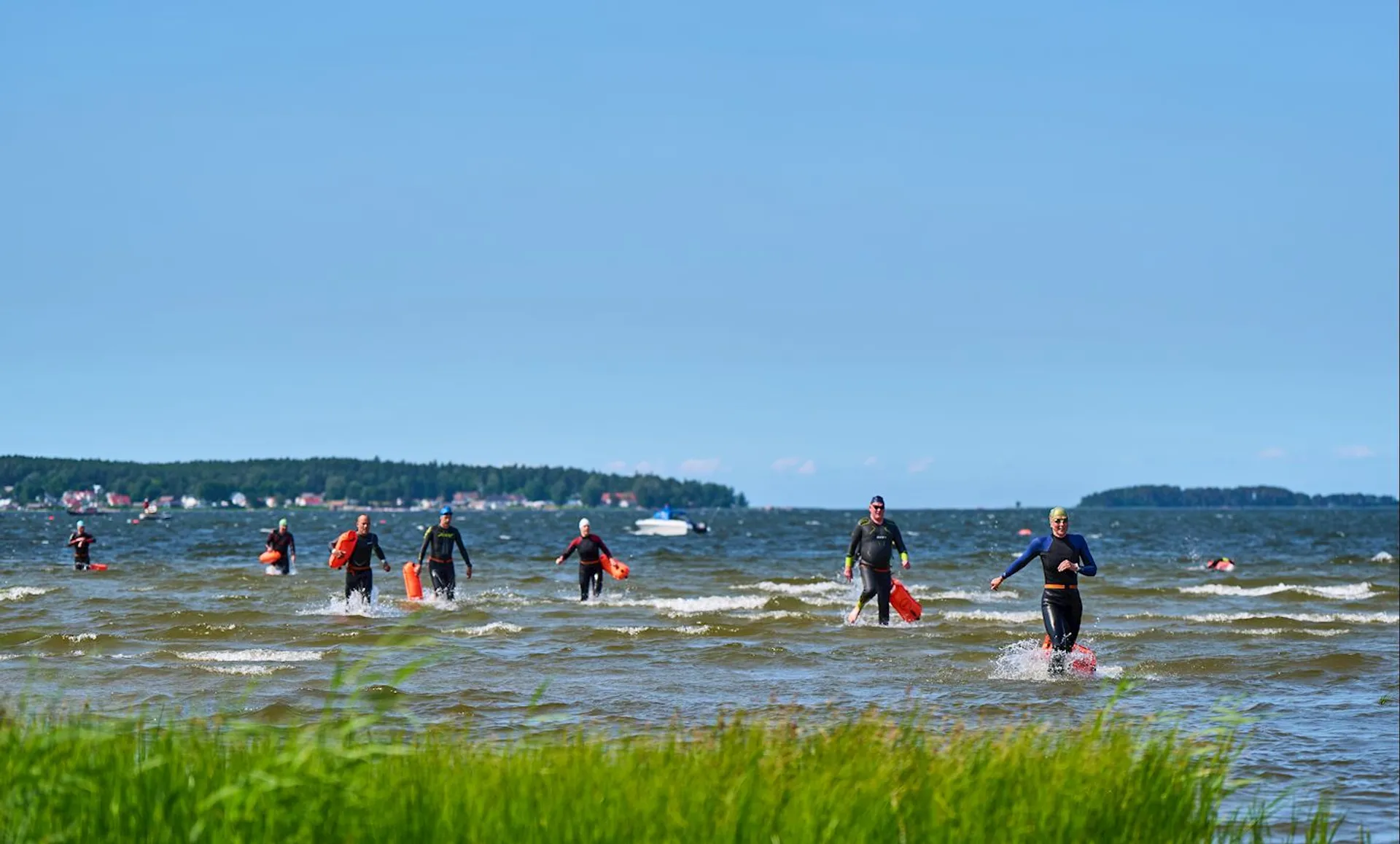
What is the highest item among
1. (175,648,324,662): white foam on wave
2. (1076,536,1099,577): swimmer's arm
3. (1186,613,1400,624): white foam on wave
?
(1076,536,1099,577): swimmer's arm

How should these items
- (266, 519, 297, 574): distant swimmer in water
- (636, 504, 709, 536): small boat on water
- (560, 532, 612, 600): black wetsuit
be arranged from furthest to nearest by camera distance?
(636, 504, 709, 536): small boat on water < (266, 519, 297, 574): distant swimmer in water < (560, 532, 612, 600): black wetsuit

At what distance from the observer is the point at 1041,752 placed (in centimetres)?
755

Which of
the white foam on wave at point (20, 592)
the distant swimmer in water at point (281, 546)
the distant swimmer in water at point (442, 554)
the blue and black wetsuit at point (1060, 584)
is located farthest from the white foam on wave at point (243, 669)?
the distant swimmer in water at point (281, 546)

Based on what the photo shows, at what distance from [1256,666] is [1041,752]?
13614 millimetres

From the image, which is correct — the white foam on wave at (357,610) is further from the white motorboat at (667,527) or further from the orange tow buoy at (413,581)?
the white motorboat at (667,527)

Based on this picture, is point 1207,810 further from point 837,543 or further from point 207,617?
point 837,543

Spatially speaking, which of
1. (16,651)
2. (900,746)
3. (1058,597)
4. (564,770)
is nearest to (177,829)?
(564,770)

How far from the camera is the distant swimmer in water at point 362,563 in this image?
26.0 m

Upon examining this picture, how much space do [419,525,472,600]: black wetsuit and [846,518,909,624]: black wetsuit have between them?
8422 mm

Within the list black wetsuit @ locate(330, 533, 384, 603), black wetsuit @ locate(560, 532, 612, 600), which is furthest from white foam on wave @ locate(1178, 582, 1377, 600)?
black wetsuit @ locate(330, 533, 384, 603)

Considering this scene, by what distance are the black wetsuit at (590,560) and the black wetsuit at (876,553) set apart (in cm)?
737

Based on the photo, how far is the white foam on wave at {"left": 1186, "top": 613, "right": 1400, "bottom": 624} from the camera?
93.0 feet

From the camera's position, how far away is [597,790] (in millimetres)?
6539

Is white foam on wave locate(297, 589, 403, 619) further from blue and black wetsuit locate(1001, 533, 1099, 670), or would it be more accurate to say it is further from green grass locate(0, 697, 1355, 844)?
green grass locate(0, 697, 1355, 844)
